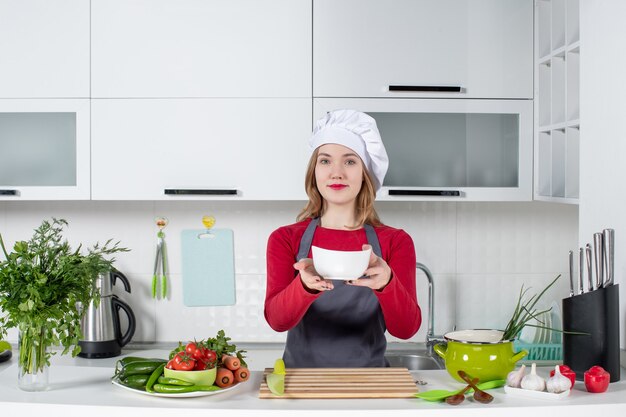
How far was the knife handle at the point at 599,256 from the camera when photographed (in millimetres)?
1881

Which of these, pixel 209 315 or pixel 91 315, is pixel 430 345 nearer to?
pixel 209 315

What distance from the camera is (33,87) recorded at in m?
2.58

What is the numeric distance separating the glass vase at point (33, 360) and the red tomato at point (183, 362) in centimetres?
32

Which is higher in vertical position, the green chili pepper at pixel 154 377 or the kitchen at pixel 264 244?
the kitchen at pixel 264 244

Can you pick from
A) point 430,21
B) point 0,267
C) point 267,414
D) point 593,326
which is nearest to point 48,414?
point 0,267

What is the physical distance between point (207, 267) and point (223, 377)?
1.32 meters

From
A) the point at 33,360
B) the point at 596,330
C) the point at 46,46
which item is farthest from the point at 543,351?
the point at 46,46

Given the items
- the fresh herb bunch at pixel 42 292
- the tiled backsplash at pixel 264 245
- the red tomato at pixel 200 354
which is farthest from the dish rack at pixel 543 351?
the fresh herb bunch at pixel 42 292

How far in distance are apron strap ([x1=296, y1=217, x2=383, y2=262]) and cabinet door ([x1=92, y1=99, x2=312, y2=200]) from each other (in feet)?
1.38

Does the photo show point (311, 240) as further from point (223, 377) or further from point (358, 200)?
point (223, 377)

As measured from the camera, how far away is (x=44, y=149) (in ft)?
8.64

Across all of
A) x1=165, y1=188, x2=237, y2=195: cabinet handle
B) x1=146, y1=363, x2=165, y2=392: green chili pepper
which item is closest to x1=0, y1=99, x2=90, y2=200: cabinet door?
x1=165, y1=188, x2=237, y2=195: cabinet handle

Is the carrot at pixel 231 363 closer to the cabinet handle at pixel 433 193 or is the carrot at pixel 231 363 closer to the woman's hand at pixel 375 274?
the woman's hand at pixel 375 274

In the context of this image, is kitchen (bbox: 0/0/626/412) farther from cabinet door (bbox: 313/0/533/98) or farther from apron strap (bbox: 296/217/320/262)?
apron strap (bbox: 296/217/320/262)
